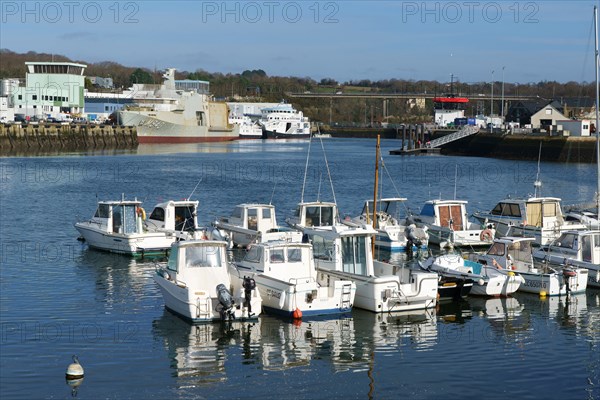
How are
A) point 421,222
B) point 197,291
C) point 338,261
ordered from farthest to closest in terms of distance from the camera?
point 421,222 → point 338,261 → point 197,291

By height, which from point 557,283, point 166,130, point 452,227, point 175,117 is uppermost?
point 175,117

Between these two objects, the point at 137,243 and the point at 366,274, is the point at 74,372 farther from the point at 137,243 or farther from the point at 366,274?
the point at 137,243

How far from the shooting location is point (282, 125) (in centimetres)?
14600

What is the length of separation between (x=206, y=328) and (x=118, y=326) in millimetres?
2212

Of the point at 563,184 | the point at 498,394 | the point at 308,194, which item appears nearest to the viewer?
the point at 498,394

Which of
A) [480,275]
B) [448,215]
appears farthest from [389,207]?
[480,275]

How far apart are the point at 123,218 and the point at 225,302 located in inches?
453

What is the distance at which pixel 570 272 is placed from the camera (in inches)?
955

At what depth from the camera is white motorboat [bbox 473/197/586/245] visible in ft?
107

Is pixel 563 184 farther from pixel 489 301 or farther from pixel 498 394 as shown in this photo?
pixel 498 394

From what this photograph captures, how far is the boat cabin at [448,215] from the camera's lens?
34.0m

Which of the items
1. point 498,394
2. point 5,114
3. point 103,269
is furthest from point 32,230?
point 5,114

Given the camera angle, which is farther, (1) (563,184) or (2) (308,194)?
(1) (563,184)

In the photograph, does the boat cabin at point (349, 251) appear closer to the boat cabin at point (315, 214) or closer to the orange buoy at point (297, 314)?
the orange buoy at point (297, 314)
